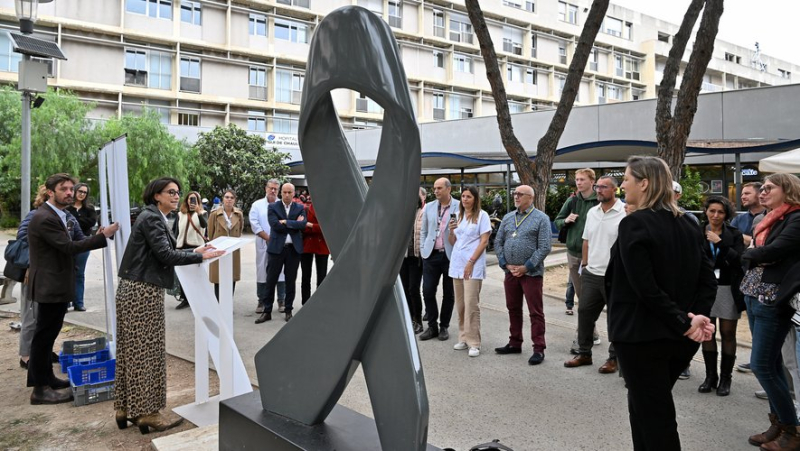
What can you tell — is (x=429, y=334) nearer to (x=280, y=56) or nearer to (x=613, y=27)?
(x=280, y=56)

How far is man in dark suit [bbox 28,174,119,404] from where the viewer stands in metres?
4.21

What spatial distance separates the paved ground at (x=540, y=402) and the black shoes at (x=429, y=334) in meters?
0.13

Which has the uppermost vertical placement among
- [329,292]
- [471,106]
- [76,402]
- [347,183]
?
[471,106]

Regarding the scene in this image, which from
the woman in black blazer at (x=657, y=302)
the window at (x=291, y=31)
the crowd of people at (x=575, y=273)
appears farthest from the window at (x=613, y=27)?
the woman in black blazer at (x=657, y=302)

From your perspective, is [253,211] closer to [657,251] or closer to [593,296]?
[593,296]

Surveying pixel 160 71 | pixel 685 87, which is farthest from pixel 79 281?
pixel 160 71

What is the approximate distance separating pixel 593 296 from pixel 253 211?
15.8 ft

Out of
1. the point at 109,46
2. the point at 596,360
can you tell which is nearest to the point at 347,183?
the point at 596,360

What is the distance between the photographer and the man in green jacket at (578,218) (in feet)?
18.3

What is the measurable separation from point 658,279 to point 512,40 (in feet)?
142

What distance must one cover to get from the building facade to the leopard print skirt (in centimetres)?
2326

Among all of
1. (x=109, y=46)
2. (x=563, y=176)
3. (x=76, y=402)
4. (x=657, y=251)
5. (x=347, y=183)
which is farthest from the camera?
(x=109, y=46)

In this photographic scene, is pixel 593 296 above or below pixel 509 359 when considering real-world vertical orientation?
above

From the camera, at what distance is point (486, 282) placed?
1059 centimetres
